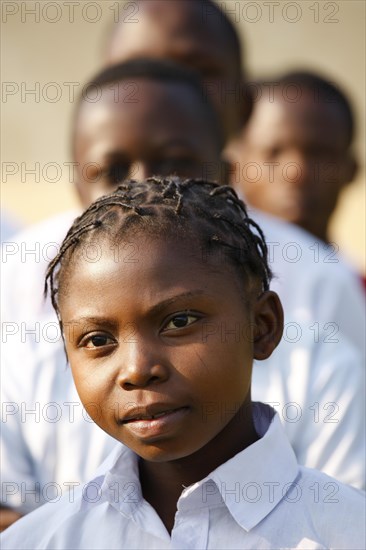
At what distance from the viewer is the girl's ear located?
5.84 feet

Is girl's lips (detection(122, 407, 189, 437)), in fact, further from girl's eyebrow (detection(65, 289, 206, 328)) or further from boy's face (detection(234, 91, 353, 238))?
boy's face (detection(234, 91, 353, 238))

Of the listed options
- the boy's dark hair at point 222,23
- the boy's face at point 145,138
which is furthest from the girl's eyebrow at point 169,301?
the boy's dark hair at point 222,23

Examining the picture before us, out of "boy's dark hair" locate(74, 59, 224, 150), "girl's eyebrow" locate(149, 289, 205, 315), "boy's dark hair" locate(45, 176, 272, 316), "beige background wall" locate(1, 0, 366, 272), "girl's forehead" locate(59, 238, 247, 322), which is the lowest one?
"beige background wall" locate(1, 0, 366, 272)

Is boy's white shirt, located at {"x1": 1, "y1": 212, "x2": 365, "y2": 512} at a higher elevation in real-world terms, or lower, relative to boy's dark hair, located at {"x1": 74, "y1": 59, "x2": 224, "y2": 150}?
lower

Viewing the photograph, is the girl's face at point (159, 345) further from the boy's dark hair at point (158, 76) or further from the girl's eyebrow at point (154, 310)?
the boy's dark hair at point (158, 76)

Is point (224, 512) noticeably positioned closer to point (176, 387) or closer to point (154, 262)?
point (176, 387)

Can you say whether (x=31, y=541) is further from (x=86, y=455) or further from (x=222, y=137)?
(x=222, y=137)

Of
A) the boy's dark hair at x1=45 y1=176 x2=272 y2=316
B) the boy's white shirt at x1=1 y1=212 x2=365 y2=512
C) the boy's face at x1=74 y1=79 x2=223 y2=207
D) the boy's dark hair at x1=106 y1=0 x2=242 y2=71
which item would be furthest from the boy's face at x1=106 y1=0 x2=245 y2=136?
the boy's dark hair at x1=45 y1=176 x2=272 y2=316

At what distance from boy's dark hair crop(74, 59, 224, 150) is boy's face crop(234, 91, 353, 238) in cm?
94

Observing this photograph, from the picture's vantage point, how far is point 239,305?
5.63ft

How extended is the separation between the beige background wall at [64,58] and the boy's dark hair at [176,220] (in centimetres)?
846

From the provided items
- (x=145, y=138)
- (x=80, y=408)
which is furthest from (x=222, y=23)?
(x=80, y=408)

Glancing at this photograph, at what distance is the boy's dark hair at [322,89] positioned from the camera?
4227 millimetres

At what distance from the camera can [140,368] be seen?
1.58 m
